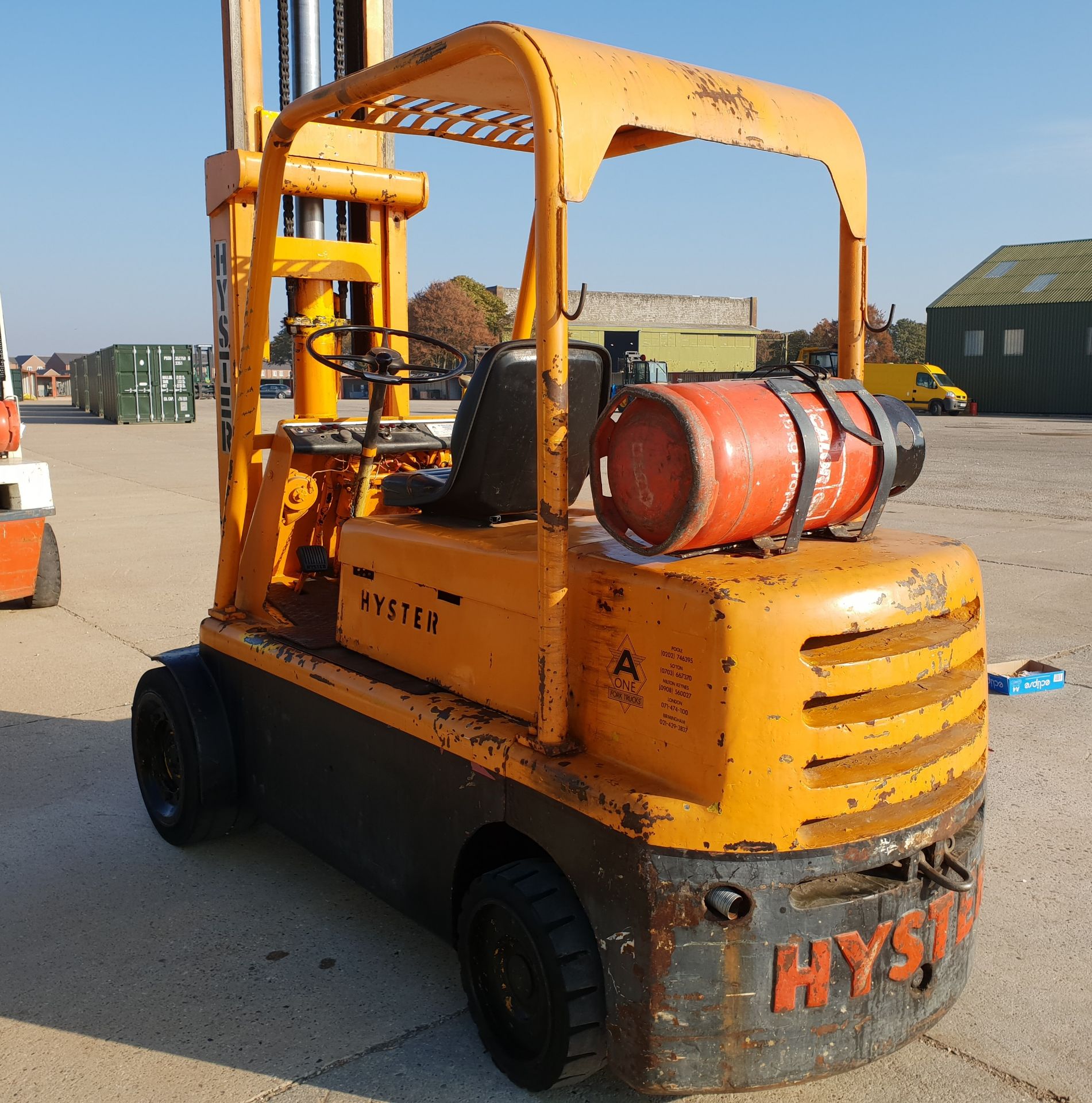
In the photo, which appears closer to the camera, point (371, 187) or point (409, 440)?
point (409, 440)

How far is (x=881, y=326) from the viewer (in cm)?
299

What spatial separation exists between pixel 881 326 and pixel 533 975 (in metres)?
1.86

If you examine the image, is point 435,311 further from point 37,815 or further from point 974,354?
point 37,815

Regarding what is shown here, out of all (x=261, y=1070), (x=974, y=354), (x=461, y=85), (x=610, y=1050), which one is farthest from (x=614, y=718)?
(x=974, y=354)

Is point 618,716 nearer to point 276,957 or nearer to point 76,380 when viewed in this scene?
point 276,957

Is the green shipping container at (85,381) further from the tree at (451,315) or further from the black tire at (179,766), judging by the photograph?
the black tire at (179,766)

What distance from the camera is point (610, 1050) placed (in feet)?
7.92

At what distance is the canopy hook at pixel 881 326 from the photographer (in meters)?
2.88

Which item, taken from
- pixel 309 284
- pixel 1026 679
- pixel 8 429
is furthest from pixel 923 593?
pixel 8 429

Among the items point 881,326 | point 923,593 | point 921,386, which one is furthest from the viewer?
point 921,386

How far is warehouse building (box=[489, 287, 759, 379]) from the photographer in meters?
63.3

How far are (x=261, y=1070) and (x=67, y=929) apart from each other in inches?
42.0

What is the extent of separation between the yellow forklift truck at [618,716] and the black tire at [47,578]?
203 inches

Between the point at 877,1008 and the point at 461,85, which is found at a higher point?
the point at 461,85
